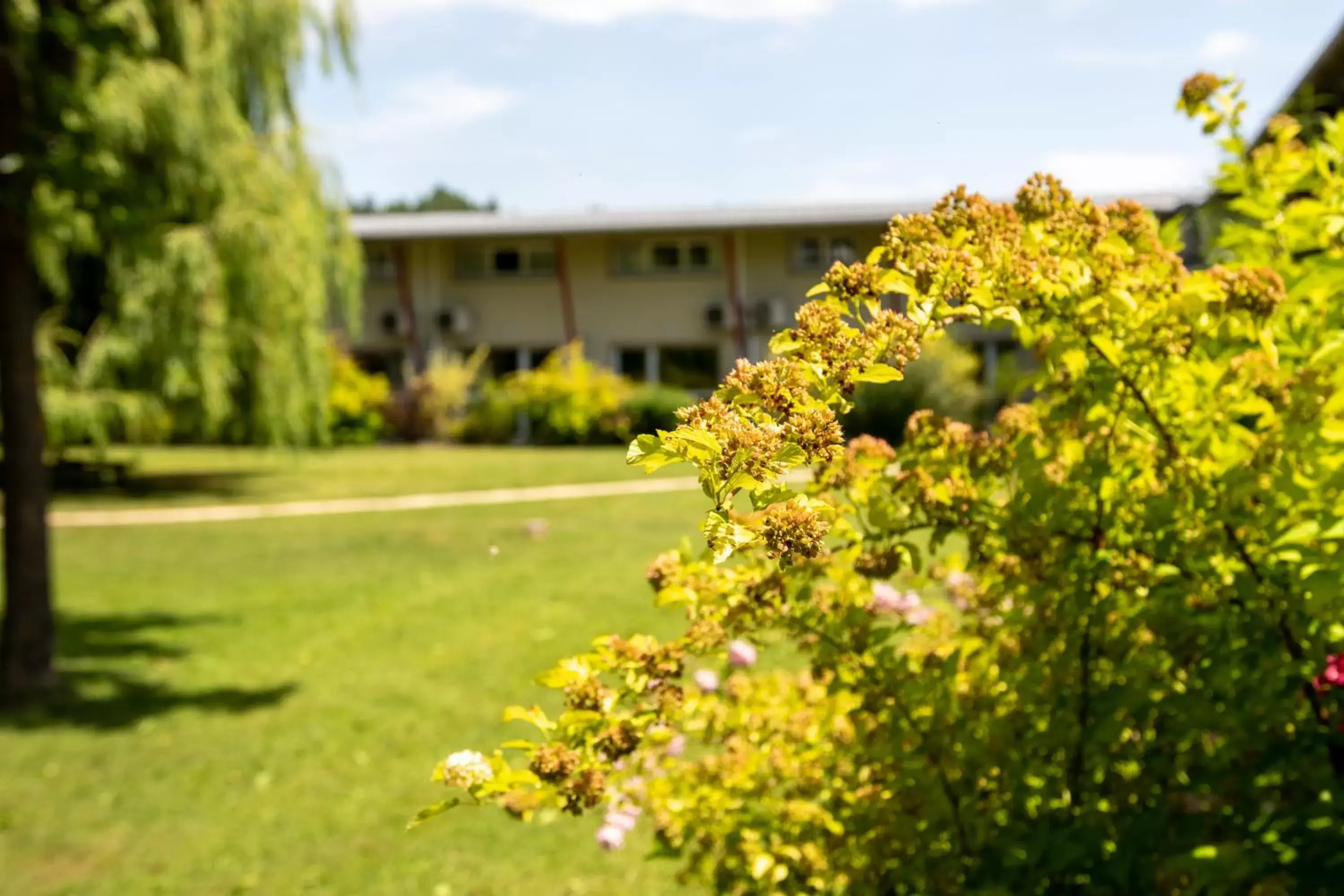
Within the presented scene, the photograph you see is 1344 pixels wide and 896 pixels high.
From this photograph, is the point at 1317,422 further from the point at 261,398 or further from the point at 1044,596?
the point at 261,398

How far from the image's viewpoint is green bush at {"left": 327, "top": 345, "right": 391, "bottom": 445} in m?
24.7

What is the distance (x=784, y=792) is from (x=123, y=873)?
3.19 meters

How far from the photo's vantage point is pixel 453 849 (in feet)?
14.7

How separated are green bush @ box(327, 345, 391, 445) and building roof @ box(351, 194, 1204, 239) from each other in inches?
125

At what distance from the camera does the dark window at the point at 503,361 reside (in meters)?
27.5

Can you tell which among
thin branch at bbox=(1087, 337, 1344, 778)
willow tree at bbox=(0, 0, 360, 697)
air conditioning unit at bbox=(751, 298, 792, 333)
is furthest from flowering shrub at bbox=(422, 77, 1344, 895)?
air conditioning unit at bbox=(751, 298, 792, 333)

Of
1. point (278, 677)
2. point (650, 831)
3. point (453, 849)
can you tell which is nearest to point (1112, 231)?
point (650, 831)

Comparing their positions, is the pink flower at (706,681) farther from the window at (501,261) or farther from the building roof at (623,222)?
the window at (501,261)

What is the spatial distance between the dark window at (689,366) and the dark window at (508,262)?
3972 millimetres

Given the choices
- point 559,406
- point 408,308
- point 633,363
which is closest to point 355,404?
point 408,308

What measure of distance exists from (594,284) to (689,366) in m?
2.95

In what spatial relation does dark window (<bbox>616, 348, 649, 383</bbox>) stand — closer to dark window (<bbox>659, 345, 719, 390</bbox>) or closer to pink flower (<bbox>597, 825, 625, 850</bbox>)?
dark window (<bbox>659, 345, 719, 390</bbox>)

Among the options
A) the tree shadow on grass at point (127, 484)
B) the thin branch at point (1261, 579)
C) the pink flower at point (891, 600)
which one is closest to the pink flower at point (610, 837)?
the pink flower at point (891, 600)

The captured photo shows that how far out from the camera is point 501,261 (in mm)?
27422
